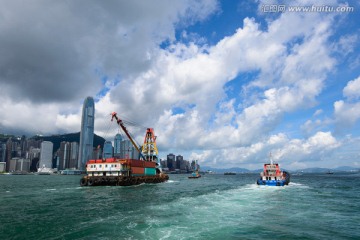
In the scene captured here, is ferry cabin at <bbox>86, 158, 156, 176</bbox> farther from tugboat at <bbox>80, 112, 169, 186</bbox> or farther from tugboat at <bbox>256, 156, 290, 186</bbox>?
tugboat at <bbox>256, 156, 290, 186</bbox>

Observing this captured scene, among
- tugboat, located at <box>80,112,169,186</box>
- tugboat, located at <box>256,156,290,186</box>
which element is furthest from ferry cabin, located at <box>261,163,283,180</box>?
tugboat, located at <box>80,112,169,186</box>

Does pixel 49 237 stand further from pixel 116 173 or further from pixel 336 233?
pixel 116 173

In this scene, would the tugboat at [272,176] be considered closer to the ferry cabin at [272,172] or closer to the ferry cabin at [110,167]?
the ferry cabin at [272,172]

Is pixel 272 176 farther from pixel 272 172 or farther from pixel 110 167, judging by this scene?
pixel 110 167

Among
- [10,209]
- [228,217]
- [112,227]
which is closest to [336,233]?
[228,217]

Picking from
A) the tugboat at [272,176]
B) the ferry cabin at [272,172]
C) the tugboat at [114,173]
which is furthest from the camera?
the tugboat at [114,173]

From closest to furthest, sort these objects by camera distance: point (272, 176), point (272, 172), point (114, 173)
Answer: point (272, 176), point (272, 172), point (114, 173)

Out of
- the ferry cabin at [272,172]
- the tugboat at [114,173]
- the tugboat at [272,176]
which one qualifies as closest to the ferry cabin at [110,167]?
the tugboat at [114,173]

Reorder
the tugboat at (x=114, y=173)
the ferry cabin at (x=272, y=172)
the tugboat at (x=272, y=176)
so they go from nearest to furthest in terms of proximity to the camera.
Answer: the tugboat at (x=272, y=176) → the ferry cabin at (x=272, y=172) → the tugboat at (x=114, y=173)

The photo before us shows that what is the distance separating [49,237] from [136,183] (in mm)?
76051

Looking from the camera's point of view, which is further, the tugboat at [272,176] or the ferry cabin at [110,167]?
the ferry cabin at [110,167]

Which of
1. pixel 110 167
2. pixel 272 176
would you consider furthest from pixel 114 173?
pixel 272 176

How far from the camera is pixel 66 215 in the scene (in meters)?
35.7

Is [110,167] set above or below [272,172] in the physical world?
above
